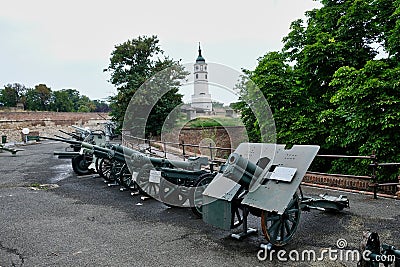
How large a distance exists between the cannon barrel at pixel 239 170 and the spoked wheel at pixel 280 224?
1.77 ft

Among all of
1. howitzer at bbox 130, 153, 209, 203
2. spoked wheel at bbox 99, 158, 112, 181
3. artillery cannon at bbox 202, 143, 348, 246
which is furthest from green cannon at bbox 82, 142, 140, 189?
artillery cannon at bbox 202, 143, 348, 246

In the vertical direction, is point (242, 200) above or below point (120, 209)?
above

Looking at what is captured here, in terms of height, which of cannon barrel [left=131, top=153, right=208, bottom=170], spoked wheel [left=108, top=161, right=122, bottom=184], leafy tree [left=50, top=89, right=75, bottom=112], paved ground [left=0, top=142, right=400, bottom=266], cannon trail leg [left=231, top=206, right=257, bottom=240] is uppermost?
leafy tree [left=50, top=89, right=75, bottom=112]

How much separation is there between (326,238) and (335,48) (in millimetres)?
7222

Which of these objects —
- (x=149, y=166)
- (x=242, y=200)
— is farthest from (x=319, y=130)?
(x=242, y=200)

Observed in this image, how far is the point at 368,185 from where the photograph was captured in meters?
7.61

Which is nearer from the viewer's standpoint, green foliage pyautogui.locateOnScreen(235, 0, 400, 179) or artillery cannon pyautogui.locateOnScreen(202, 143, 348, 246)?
artillery cannon pyautogui.locateOnScreen(202, 143, 348, 246)

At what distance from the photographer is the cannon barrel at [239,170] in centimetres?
452

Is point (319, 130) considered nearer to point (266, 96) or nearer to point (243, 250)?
point (266, 96)

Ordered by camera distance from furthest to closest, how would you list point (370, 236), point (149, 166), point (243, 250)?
point (149, 166)
point (243, 250)
point (370, 236)

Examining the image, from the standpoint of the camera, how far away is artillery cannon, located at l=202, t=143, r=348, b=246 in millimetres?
4324

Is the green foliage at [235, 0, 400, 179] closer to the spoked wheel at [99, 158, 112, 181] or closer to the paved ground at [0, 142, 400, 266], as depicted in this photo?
the paved ground at [0, 142, 400, 266]

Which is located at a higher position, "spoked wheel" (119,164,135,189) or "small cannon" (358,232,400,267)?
"small cannon" (358,232,400,267)

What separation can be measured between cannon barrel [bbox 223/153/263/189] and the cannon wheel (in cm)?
791
